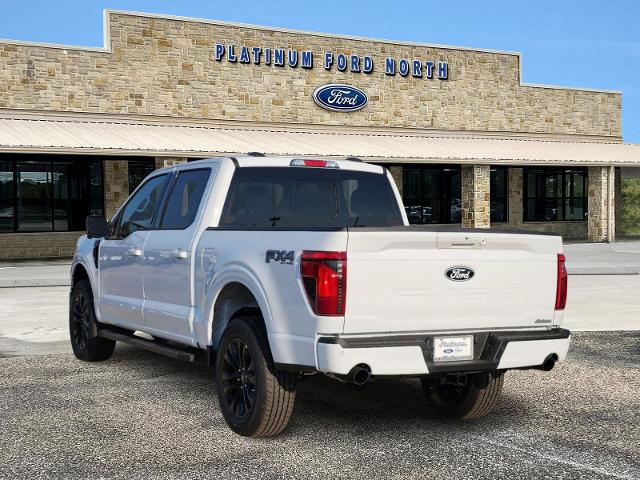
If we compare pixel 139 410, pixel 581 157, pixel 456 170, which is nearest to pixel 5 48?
pixel 456 170

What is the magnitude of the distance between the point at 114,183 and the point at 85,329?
20.0 m

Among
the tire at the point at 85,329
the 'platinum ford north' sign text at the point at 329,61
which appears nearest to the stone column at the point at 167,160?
the 'platinum ford north' sign text at the point at 329,61

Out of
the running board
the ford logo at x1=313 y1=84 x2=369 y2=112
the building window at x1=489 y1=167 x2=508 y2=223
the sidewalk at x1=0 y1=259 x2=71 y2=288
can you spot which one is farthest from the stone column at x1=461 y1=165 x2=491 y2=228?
the running board

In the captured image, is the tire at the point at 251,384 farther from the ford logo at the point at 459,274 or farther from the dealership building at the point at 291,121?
the dealership building at the point at 291,121

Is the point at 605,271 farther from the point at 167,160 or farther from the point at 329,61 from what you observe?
the point at 329,61

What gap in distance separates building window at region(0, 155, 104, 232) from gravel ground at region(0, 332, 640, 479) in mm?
19543

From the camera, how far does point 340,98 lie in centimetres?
3250

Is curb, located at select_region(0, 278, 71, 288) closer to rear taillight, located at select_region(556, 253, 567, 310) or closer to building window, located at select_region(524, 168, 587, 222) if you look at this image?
rear taillight, located at select_region(556, 253, 567, 310)

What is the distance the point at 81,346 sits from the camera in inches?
383

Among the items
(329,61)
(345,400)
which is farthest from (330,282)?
(329,61)

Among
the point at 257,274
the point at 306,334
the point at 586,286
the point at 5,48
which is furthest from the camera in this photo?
the point at 5,48

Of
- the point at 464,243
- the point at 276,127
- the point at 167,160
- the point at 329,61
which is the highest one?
the point at 329,61

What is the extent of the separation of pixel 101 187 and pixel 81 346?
65.8ft

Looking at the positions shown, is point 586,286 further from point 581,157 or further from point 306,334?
point 581,157
